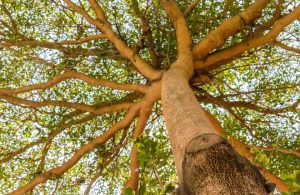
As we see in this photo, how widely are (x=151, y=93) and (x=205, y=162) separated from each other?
11.4ft

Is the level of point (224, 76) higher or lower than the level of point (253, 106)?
higher

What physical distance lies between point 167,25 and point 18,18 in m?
2.93

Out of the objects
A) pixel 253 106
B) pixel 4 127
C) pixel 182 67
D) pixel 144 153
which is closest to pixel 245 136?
pixel 253 106

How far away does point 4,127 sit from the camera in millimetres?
7793

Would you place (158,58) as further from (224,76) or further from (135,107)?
(224,76)

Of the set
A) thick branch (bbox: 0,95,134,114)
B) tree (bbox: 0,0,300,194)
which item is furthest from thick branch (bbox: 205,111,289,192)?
thick branch (bbox: 0,95,134,114)

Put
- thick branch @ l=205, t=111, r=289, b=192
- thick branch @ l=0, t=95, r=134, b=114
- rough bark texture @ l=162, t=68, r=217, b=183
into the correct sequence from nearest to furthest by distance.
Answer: rough bark texture @ l=162, t=68, r=217, b=183
thick branch @ l=205, t=111, r=289, b=192
thick branch @ l=0, t=95, r=134, b=114

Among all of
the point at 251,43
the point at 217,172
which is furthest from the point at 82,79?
the point at 217,172

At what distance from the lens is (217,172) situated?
2201 mm

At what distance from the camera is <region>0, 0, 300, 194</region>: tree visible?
302 cm

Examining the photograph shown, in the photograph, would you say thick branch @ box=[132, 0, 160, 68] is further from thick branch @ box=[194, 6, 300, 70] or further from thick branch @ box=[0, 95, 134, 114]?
thick branch @ box=[194, 6, 300, 70]

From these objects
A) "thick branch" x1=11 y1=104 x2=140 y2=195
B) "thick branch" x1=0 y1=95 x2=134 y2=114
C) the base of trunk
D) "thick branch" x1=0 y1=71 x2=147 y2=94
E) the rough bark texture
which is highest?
"thick branch" x1=0 y1=71 x2=147 y2=94

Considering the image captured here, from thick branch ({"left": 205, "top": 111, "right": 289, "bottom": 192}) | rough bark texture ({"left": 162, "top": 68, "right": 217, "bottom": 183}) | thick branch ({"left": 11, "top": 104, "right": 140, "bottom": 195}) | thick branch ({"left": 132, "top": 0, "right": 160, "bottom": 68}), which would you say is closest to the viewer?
rough bark texture ({"left": 162, "top": 68, "right": 217, "bottom": 183})

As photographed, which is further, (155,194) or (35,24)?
(35,24)
